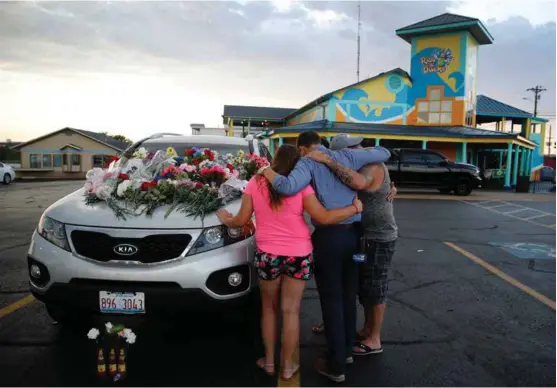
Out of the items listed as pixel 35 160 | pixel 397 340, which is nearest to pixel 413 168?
pixel 397 340

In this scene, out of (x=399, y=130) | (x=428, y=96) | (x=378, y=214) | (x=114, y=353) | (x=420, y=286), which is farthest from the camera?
(x=428, y=96)

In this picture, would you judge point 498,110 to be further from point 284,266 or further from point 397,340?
point 284,266

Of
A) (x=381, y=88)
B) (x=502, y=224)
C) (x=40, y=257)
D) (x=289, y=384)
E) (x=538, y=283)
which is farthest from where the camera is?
(x=381, y=88)

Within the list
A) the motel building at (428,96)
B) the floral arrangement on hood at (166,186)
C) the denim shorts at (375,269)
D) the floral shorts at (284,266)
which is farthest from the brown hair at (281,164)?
the motel building at (428,96)

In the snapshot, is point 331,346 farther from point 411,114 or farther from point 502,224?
point 411,114

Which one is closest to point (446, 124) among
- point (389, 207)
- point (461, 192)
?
point (461, 192)

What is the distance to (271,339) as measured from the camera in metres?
3.28

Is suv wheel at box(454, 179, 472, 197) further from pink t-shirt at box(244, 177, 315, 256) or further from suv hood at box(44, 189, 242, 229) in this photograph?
pink t-shirt at box(244, 177, 315, 256)

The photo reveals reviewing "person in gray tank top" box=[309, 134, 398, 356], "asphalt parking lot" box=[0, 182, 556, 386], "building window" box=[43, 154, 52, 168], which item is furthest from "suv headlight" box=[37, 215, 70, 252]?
"building window" box=[43, 154, 52, 168]

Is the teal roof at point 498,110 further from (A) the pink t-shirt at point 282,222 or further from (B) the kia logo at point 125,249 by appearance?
(B) the kia logo at point 125,249

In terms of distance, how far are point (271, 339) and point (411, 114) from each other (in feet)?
80.6

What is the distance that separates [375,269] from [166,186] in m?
1.80

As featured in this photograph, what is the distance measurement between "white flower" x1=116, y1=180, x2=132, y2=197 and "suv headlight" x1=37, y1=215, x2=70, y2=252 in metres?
0.49

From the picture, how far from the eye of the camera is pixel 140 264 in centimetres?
326
